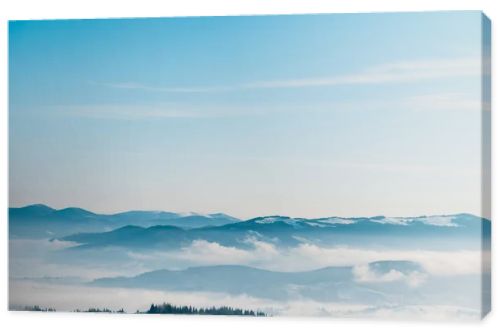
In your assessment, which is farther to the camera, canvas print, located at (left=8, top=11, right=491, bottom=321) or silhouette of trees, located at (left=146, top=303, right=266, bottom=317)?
silhouette of trees, located at (left=146, top=303, right=266, bottom=317)

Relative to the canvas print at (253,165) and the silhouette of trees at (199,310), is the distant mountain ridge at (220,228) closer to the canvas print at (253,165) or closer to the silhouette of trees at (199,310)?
the canvas print at (253,165)

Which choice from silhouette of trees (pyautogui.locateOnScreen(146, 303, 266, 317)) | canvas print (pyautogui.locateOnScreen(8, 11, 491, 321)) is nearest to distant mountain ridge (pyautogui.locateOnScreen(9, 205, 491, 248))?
canvas print (pyautogui.locateOnScreen(8, 11, 491, 321))

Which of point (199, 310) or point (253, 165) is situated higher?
point (253, 165)

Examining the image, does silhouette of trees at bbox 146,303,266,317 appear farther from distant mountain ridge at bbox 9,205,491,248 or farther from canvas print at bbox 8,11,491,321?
distant mountain ridge at bbox 9,205,491,248

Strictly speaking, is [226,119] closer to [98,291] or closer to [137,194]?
[137,194]

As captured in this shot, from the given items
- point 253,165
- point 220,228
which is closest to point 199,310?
point 220,228

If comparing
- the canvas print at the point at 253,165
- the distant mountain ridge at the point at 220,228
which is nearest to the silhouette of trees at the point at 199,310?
the canvas print at the point at 253,165

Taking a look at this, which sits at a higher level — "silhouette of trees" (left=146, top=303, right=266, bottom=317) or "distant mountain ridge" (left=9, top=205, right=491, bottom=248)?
"distant mountain ridge" (left=9, top=205, right=491, bottom=248)

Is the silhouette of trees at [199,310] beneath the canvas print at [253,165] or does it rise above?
beneath

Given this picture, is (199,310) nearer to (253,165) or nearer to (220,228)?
(220,228)
